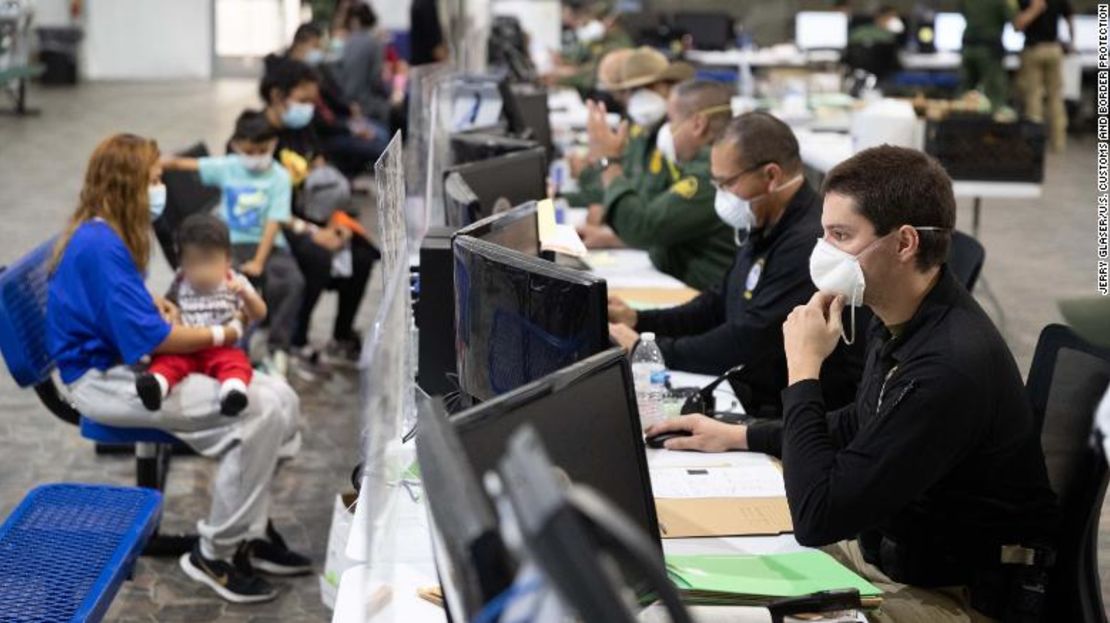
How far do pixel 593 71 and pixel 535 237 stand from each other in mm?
8590

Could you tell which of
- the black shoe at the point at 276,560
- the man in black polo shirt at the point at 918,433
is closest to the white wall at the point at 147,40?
the black shoe at the point at 276,560

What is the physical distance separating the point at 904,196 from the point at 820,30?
14.8 metres

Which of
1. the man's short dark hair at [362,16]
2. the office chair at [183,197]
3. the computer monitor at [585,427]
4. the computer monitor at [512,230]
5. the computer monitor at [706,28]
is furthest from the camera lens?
the computer monitor at [706,28]

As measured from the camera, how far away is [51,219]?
10477 millimetres

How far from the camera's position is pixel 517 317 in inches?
119

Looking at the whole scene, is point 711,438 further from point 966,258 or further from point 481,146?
point 481,146

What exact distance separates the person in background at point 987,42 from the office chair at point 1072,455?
12051mm

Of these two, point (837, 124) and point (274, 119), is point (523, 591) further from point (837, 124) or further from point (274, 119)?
point (837, 124)

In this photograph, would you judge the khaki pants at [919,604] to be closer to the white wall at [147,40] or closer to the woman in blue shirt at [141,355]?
the woman in blue shirt at [141,355]

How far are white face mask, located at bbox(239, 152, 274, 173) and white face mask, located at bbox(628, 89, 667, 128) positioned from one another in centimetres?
173

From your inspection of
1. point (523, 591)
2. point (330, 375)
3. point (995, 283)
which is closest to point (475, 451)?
point (523, 591)

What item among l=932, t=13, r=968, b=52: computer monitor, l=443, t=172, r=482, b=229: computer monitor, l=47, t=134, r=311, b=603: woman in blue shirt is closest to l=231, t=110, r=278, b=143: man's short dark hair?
l=47, t=134, r=311, b=603: woman in blue shirt

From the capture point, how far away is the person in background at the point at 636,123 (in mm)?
6281

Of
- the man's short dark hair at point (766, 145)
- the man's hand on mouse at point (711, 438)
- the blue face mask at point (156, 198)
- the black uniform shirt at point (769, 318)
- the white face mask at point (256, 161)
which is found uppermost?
the man's short dark hair at point (766, 145)
